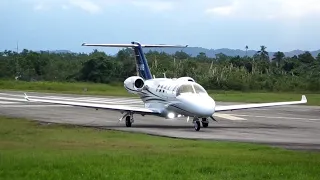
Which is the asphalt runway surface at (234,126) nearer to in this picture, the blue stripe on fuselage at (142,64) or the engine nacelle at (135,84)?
the engine nacelle at (135,84)

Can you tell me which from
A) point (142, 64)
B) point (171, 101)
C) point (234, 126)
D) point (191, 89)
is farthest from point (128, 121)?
point (142, 64)

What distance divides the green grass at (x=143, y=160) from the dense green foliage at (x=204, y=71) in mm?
53624

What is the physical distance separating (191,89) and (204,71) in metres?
57.5

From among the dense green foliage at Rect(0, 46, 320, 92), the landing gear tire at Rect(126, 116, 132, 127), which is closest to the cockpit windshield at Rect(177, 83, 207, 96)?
the landing gear tire at Rect(126, 116, 132, 127)

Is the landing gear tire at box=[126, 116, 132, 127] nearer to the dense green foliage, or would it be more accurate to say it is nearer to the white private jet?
the white private jet

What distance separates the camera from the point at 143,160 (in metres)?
13.8

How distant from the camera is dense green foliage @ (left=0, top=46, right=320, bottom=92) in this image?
74.8m

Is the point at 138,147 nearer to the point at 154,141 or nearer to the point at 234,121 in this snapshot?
the point at 154,141

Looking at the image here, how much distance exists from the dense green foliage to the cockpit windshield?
44.3 metres

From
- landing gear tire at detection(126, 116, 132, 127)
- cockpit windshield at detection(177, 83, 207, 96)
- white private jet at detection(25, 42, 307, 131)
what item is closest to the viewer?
white private jet at detection(25, 42, 307, 131)

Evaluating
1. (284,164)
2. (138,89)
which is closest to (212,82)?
(138,89)

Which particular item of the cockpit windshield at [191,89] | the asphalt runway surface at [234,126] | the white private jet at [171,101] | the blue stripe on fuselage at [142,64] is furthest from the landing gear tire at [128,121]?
the blue stripe on fuselage at [142,64]

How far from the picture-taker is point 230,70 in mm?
80188

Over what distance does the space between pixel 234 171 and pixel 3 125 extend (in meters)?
16.5
